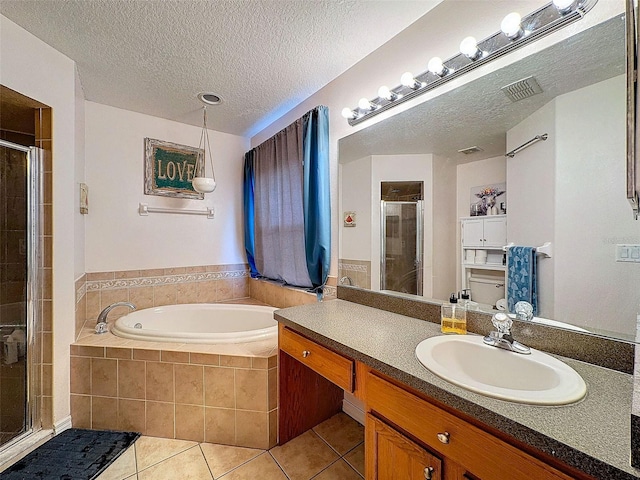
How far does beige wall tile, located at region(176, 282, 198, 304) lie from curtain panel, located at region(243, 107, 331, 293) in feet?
1.99

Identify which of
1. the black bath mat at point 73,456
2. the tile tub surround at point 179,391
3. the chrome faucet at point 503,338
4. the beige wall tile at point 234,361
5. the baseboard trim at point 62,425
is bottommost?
the black bath mat at point 73,456

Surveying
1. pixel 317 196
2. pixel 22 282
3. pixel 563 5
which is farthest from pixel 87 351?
pixel 563 5

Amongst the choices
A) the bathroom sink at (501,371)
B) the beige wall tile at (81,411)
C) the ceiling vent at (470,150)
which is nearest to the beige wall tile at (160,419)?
the beige wall tile at (81,411)

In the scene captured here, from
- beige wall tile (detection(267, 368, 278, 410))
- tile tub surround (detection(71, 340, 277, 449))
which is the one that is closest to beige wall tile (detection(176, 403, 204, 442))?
tile tub surround (detection(71, 340, 277, 449))

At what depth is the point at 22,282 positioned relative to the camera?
1.70 meters

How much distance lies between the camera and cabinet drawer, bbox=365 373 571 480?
2.01ft

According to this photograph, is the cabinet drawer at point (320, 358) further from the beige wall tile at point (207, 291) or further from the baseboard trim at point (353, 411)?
the beige wall tile at point (207, 291)

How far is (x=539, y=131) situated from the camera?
106 centimetres

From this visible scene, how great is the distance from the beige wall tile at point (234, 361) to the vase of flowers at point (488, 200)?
57.2 inches

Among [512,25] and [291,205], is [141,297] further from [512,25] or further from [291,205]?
[512,25]

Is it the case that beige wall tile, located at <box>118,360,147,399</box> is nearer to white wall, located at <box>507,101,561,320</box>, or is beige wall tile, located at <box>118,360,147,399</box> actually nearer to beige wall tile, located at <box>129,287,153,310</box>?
beige wall tile, located at <box>129,287,153,310</box>

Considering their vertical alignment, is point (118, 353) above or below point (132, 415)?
above

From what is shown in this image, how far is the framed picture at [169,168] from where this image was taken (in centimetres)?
260

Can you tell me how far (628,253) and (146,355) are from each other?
7.50 ft
